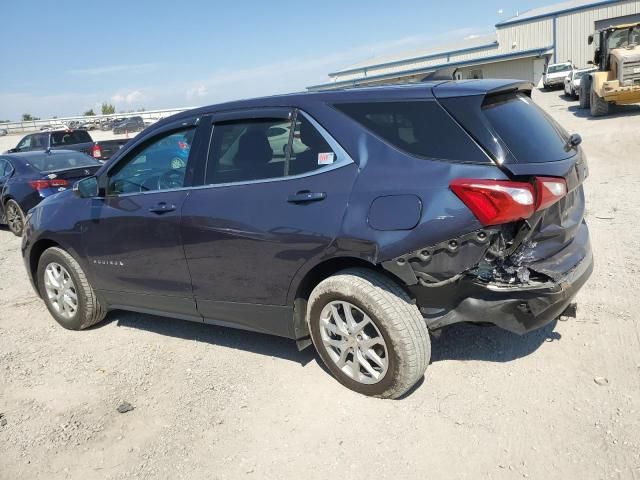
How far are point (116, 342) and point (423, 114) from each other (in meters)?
3.21

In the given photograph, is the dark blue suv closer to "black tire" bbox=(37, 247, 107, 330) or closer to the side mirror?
the side mirror

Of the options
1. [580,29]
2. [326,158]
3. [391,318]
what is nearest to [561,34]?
[580,29]

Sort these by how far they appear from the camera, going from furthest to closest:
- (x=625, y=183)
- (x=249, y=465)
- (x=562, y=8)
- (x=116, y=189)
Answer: (x=562, y=8) < (x=625, y=183) < (x=116, y=189) < (x=249, y=465)

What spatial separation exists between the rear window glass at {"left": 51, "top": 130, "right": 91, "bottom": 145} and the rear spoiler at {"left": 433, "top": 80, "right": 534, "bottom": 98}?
16.7 meters

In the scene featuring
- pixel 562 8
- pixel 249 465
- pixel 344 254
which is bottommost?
pixel 249 465

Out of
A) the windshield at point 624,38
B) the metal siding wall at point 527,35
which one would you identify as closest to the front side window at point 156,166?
the windshield at point 624,38

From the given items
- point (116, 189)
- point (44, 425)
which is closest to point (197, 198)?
point (116, 189)

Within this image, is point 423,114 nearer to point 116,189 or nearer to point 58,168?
point 116,189

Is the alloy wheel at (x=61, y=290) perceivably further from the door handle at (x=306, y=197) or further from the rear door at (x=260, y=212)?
the door handle at (x=306, y=197)

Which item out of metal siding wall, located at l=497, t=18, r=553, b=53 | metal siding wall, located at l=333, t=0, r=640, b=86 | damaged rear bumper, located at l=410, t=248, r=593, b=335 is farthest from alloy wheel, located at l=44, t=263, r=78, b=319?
metal siding wall, located at l=497, t=18, r=553, b=53

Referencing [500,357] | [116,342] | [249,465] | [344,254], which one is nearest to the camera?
[249,465]

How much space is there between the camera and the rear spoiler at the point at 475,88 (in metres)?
3.10

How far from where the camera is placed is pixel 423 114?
3.11m

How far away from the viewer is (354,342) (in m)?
3.33
